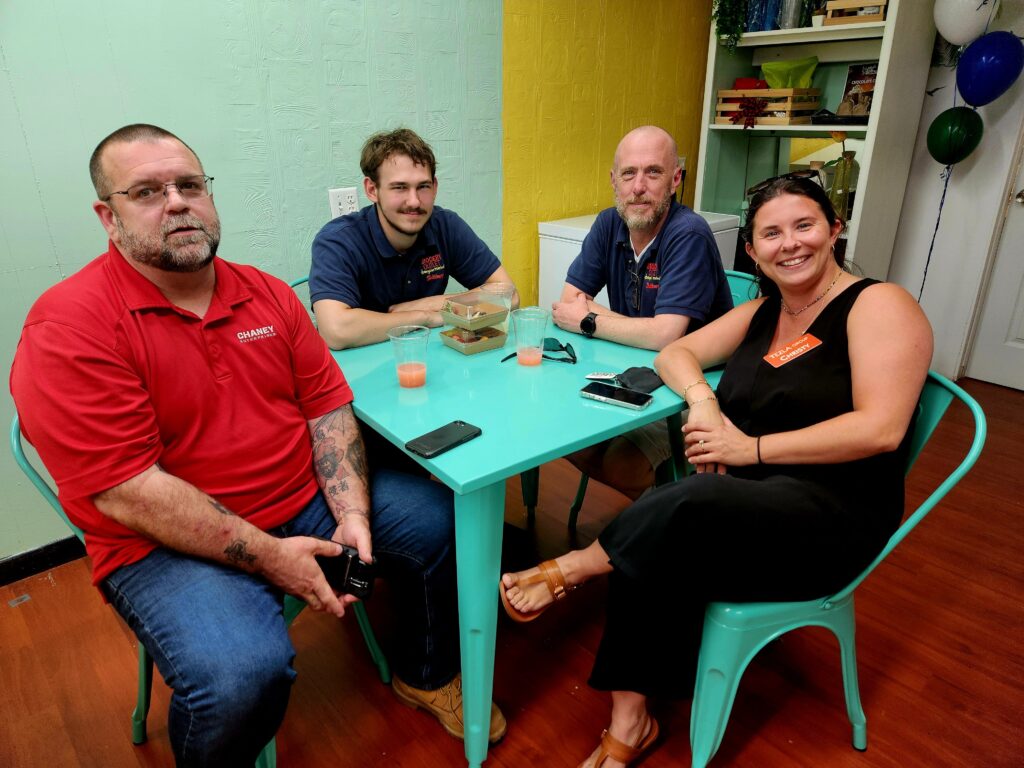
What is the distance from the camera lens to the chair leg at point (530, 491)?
2.39 meters

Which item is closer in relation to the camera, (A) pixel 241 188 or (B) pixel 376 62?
(A) pixel 241 188

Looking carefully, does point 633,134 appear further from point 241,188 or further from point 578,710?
point 578,710

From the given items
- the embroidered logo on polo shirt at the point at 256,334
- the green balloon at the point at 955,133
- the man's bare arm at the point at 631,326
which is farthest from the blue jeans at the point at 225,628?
the green balloon at the point at 955,133

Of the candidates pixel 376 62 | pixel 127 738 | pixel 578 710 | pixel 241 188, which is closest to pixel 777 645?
pixel 578 710

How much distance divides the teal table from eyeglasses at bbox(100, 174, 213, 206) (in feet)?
1.80

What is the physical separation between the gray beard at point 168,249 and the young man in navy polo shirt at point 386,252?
537mm

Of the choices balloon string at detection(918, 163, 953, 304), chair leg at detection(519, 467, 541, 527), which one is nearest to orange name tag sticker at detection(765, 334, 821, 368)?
chair leg at detection(519, 467, 541, 527)

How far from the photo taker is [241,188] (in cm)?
232

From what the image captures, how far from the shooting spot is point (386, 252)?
208cm

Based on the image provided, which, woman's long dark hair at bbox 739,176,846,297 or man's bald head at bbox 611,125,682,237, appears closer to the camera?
woman's long dark hair at bbox 739,176,846,297

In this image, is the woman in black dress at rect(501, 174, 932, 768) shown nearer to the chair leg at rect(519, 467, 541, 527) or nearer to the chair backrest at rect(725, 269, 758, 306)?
the chair backrest at rect(725, 269, 758, 306)

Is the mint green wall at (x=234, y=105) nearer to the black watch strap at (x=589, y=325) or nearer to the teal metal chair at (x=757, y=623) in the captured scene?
the black watch strap at (x=589, y=325)

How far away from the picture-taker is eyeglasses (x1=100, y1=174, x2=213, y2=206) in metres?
1.29

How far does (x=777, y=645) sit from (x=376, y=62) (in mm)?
2417
